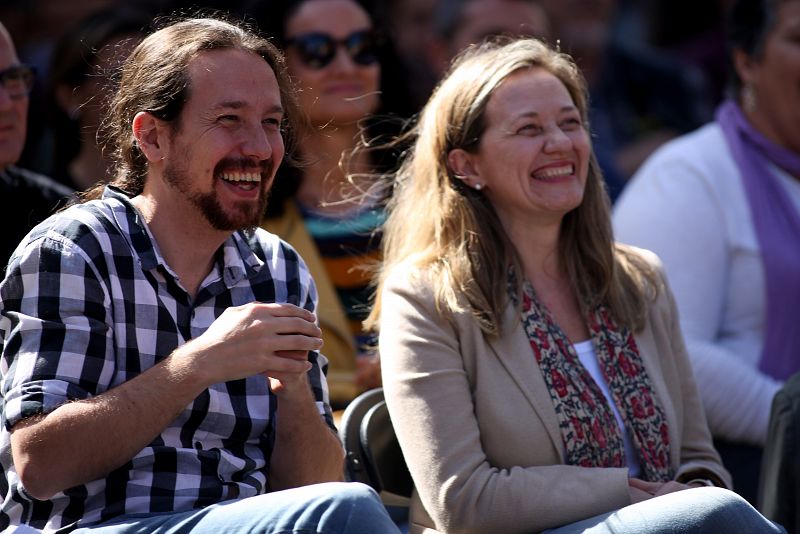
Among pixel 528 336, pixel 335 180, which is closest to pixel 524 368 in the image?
pixel 528 336

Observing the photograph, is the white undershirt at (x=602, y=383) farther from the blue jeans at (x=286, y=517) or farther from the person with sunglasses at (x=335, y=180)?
the blue jeans at (x=286, y=517)

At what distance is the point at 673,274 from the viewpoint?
4.05 metres

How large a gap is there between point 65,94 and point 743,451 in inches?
103

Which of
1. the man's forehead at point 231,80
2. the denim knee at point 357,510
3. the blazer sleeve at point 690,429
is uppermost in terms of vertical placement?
the man's forehead at point 231,80

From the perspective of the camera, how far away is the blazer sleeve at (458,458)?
9.22 feet

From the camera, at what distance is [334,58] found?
4.30 metres

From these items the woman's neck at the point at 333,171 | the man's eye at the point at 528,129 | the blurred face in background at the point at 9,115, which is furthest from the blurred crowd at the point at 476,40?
the man's eye at the point at 528,129

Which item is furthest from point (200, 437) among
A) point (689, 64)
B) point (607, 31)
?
point (689, 64)

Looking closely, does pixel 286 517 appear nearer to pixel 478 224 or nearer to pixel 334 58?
pixel 478 224

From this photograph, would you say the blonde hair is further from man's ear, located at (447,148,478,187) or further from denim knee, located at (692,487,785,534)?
denim knee, located at (692,487,785,534)

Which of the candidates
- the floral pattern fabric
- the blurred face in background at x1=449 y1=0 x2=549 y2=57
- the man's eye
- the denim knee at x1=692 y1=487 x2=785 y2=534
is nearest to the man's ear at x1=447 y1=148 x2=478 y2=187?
the man's eye

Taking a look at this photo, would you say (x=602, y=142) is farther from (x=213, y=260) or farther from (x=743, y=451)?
(x=213, y=260)

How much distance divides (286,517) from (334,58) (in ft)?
7.70

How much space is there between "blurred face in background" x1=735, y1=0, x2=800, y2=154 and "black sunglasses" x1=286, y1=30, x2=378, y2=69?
55.5 inches
